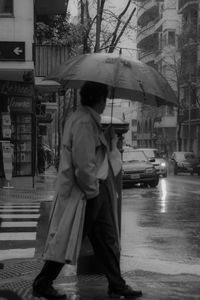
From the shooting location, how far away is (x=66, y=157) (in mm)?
5656

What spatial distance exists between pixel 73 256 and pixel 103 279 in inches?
54.9

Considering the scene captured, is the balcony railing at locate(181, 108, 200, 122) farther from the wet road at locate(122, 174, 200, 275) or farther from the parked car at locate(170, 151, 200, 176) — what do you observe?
the wet road at locate(122, 174, 200, 275)

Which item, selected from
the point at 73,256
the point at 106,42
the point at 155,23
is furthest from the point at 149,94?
the point at 155,23

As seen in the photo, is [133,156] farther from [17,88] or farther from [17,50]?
[17,50]

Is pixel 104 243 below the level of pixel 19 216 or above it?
above

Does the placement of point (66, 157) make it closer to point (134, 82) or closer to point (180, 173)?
point (134, 82)

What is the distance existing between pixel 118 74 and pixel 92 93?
380mm

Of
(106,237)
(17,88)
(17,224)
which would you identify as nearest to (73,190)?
(106,237)

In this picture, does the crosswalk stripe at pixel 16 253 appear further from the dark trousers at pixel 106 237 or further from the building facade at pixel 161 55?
the building facade at pixel 161 55

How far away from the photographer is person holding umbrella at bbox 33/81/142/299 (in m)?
5.58

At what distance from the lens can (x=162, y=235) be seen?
11.0 m

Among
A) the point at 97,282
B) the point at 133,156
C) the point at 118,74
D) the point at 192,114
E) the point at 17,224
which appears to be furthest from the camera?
the point at 192,114

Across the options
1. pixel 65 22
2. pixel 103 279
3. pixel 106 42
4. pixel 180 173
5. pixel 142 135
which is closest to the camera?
pixel 103 279

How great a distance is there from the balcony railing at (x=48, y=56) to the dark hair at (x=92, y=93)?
18.3 meters
